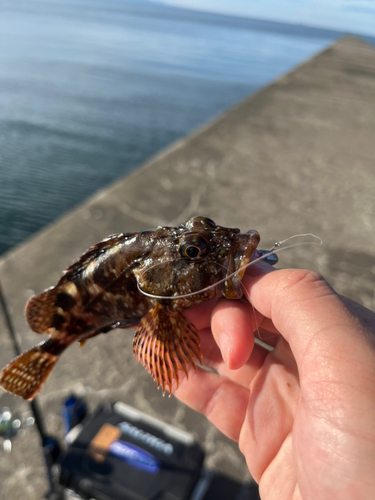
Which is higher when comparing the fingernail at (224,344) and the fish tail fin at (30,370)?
the fingernail at (224,344)

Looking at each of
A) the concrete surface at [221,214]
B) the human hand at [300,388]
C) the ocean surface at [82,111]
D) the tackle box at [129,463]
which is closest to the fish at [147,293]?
the human hand at [300,388]

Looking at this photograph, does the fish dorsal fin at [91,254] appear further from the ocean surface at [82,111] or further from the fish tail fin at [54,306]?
the ocean surface at [82,111]

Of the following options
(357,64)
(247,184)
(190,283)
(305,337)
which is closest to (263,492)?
(305,337)

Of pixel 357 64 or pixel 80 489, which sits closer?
pixel 80 489

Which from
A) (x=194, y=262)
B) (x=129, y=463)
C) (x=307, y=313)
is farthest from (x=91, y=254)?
(x=129, y=463)

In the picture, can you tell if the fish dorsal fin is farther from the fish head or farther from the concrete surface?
the concrete surface

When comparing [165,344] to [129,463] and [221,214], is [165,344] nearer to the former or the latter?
[129,463]

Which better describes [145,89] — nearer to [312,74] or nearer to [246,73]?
[312,74]
